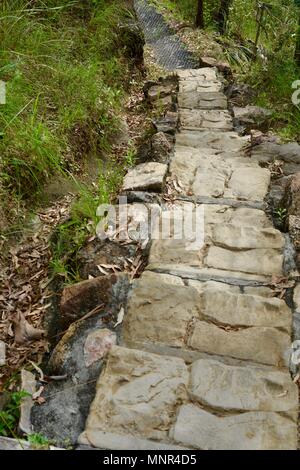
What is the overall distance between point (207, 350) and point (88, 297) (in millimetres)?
751

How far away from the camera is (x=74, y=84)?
15.4 ft

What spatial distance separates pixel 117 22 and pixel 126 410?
5.89m

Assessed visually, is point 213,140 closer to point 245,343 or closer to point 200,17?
point 245,343

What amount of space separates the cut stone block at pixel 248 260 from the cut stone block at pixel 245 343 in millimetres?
555

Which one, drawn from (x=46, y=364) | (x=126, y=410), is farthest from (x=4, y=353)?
(x=126, y=410)

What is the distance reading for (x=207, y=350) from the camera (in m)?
2.40

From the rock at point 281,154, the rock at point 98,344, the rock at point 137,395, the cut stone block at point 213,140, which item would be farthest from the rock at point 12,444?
the cut stone block at point 213,140

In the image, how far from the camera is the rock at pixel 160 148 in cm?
440

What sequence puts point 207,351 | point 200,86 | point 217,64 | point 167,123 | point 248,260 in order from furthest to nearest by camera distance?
1. point 217,64
2. point 200,86
3. point 167,123
4. point 248,260
5. point 207,351

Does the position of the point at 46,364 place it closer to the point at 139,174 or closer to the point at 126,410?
the point at 126,410

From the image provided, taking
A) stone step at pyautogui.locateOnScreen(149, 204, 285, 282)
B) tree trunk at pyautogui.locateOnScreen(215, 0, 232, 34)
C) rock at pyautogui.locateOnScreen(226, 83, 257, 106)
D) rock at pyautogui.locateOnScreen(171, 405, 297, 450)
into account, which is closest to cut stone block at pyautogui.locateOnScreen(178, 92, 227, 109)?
rock at pyautogui.locateOnScreen(226, 83, 257, 106)

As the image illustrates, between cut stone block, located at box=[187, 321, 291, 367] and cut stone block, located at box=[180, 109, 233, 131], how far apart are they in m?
3.34

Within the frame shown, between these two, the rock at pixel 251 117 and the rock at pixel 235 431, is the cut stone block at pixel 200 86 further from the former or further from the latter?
the rock at pixel 235 431

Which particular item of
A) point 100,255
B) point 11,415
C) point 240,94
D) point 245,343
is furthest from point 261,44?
point 11,415
